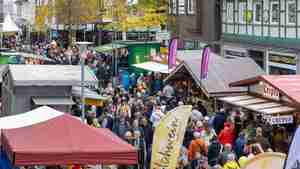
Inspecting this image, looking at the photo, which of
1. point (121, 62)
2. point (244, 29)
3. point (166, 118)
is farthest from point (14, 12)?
point (166, 118)

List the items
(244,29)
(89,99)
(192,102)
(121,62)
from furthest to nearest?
(121,62), (244,29), (192,102), (89,99)

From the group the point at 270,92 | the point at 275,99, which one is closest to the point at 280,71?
the point at 270,92

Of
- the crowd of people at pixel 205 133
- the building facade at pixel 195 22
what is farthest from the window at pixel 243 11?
the crowd of people at pixel 205 133

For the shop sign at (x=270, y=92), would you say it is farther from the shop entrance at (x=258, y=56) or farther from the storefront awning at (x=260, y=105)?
the shop entrance at (x=258, y=56)

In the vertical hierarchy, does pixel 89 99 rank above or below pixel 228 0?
below

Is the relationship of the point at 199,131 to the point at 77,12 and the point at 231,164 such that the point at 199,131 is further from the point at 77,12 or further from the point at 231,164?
the point at 77,12

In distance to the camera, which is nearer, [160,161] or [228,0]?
[160,161]

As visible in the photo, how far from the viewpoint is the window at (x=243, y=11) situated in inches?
1389

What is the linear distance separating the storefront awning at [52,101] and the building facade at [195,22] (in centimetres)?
2104

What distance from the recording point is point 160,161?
Answer: 45.3ft

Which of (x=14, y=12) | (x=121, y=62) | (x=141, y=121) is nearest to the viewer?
(x=141, y=121)

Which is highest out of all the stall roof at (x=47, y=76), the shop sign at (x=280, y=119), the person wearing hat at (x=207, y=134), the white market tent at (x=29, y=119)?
the stall roof at (x=47, y=76)

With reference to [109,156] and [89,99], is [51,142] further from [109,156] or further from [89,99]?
[89,99]

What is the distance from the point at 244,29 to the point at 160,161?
22369mm
